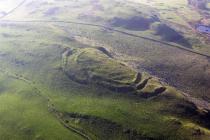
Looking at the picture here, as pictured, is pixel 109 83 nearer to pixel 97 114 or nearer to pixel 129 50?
pixel 97 114

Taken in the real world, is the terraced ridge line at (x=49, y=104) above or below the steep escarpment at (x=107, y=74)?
below

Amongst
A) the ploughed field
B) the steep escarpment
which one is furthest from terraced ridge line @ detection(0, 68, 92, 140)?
the steep escarpment

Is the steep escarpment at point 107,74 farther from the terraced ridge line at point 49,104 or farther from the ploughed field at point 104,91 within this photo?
the terraced ridge line at point 49,104

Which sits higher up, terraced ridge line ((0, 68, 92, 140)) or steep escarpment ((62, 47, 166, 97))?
steep escarpment ((62, 47, 166, 97))

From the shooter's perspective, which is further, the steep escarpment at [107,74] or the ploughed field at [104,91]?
the steep escarpment at [107,74]

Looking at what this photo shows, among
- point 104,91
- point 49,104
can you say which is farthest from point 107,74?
point 49,104

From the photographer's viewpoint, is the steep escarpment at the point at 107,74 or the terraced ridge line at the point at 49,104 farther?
the steep escarpment at the point at 107,74

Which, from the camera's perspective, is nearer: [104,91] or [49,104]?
[49,104]

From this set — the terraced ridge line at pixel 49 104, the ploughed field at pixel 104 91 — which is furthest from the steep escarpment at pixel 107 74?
the terraced ridge line at pixel 49 104

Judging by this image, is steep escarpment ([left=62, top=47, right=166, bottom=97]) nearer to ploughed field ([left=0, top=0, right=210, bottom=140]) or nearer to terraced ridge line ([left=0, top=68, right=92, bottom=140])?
ploughed field ([left=0, top=0, right=210, bottom=140])

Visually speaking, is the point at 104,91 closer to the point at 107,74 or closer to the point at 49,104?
the point at 107,74
